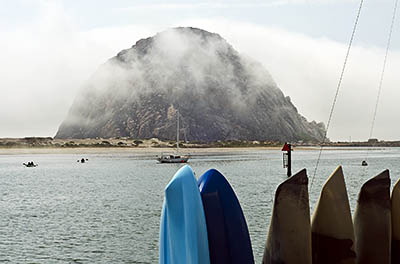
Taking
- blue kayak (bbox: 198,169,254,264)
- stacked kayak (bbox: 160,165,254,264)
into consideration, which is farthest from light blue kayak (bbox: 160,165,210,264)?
blue kayak (bbox: 198,169,254,264)

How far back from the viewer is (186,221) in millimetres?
6645

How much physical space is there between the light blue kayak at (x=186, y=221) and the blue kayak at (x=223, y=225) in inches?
5.8

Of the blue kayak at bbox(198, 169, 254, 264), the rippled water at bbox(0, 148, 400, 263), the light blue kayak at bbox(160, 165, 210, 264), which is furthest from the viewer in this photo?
the rippled water at bbox(0, 148, 400, 263)

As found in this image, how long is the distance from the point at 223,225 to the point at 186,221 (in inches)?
19.5

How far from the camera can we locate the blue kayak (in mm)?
6828

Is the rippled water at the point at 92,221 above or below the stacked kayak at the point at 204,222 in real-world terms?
below

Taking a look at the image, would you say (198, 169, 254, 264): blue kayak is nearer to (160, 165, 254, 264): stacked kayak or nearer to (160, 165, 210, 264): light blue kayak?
(160, 165, 254, 264): stacked kayak

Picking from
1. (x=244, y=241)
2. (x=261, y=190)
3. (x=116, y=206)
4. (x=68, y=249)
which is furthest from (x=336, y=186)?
(x=261, y=190)

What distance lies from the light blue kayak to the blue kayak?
5.8 inches

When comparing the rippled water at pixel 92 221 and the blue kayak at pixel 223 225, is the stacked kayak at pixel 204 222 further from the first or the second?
the rippled water at pixel 92 221

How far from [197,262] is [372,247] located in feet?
9.07

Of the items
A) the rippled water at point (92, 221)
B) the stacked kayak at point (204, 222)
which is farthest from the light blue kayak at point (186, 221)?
the rippled water at point (92, 221)

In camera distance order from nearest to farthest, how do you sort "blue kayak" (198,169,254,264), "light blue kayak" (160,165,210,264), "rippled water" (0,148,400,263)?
"light blue kayak" (160,165,210,264)
"blue kayak" (198,169,254,264)
"rippled water" (0,148,400,263)

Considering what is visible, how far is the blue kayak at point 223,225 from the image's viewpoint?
683cm
